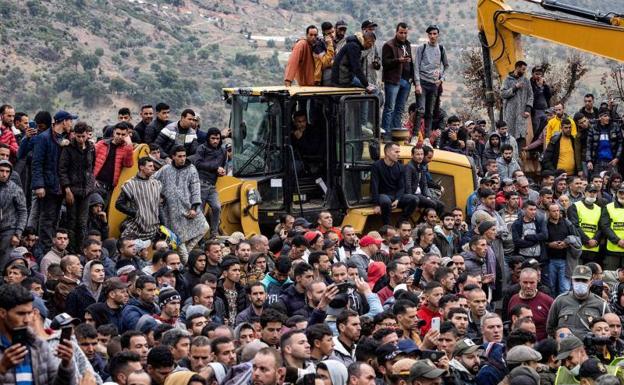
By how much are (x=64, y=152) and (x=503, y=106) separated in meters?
9.60

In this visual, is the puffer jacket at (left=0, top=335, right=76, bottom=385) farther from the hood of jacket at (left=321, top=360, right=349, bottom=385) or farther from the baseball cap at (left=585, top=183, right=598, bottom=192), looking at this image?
the baseball cap at (left=585, top=183, right=598, bottom=192)

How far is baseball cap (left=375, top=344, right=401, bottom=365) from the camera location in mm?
14531

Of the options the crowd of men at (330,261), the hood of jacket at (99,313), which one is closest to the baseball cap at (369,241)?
the crowd of men at (330,261)

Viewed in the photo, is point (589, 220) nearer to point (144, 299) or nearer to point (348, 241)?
point (348, 241)

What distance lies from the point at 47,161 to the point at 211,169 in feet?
8.18

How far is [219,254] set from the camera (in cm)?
1920

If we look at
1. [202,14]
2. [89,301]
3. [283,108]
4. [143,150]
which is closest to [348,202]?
[283,108]

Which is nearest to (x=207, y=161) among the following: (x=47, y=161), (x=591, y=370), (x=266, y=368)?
(x=47, y=161)

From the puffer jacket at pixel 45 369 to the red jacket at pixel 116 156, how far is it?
1020 centimetres

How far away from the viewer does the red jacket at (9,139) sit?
69.2 ft

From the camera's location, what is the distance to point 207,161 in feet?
71.4

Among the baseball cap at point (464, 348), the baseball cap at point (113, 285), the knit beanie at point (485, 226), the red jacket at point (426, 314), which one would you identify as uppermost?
the baseball cap at point (113, 285)

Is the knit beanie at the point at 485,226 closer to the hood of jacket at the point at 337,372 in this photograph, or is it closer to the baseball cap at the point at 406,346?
the baseball cap at the point at 406,346

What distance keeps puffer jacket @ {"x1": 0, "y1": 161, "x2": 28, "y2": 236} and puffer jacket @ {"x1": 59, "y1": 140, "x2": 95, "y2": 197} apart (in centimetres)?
116
